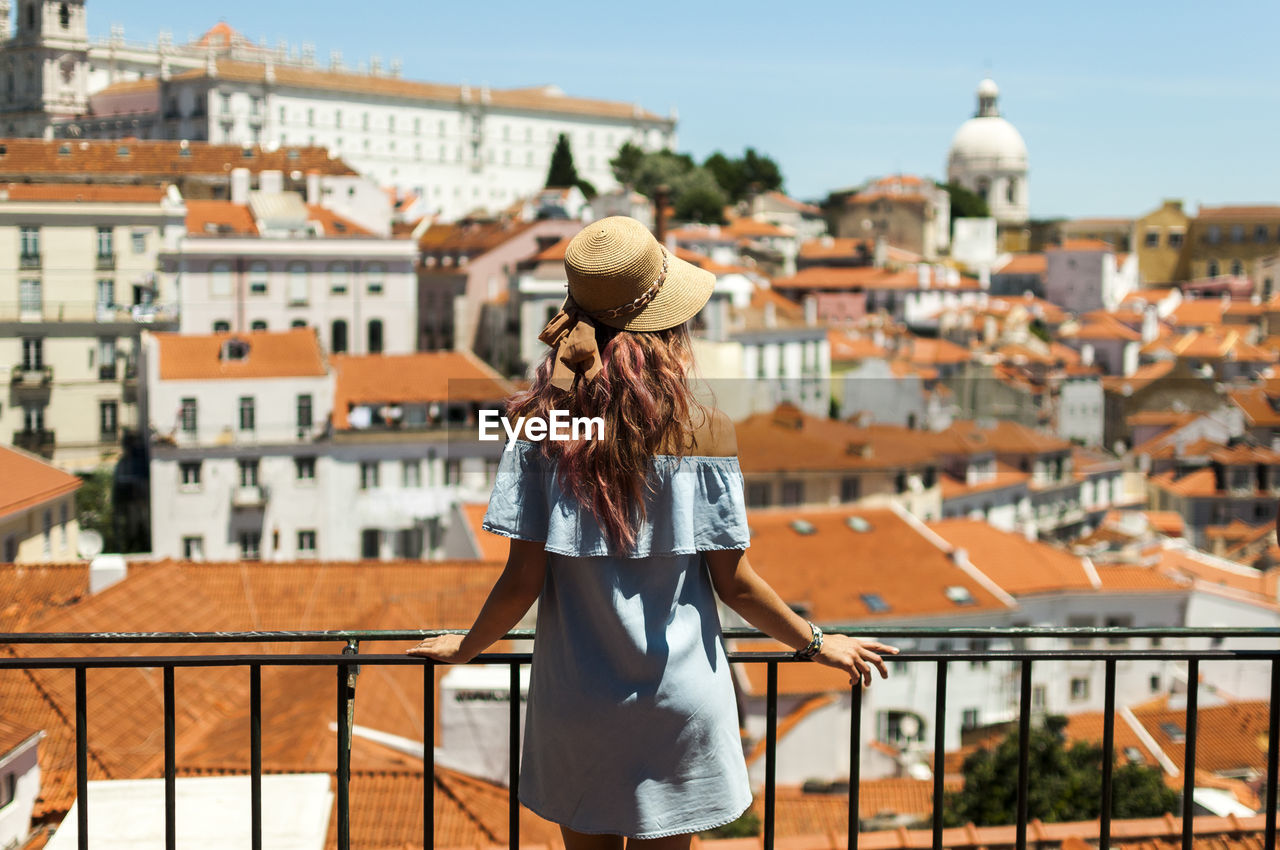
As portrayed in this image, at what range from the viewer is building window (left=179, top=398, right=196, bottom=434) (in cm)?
2981

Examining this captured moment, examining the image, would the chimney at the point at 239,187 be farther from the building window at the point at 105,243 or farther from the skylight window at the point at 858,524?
the skylight window at the point at 858,524

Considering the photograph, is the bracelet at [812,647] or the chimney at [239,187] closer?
the bracelet at [812,647]

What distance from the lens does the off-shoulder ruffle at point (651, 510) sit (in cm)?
215

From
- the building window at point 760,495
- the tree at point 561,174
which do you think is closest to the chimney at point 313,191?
the building window at point 760,495

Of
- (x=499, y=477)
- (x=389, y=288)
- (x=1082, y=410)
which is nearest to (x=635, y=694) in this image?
(x=499, y=477)

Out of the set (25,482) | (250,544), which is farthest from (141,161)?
(25,482)

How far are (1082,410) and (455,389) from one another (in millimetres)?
55969

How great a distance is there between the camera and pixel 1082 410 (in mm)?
55938

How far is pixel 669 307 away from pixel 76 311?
37973 millimetres

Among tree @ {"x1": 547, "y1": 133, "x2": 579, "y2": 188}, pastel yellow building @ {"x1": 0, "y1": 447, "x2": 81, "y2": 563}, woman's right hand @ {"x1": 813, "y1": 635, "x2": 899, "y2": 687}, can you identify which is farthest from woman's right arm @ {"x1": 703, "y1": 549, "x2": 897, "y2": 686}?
tree @ {"x1": 547, "y1": 133, "x2": 579, "y2": 188}

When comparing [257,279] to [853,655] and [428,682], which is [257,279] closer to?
[428,682]

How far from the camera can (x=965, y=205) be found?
9656 centimetres

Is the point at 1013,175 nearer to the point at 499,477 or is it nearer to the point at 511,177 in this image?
the point at 511,177

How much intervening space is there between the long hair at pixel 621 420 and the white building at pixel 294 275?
3708 centimetres
